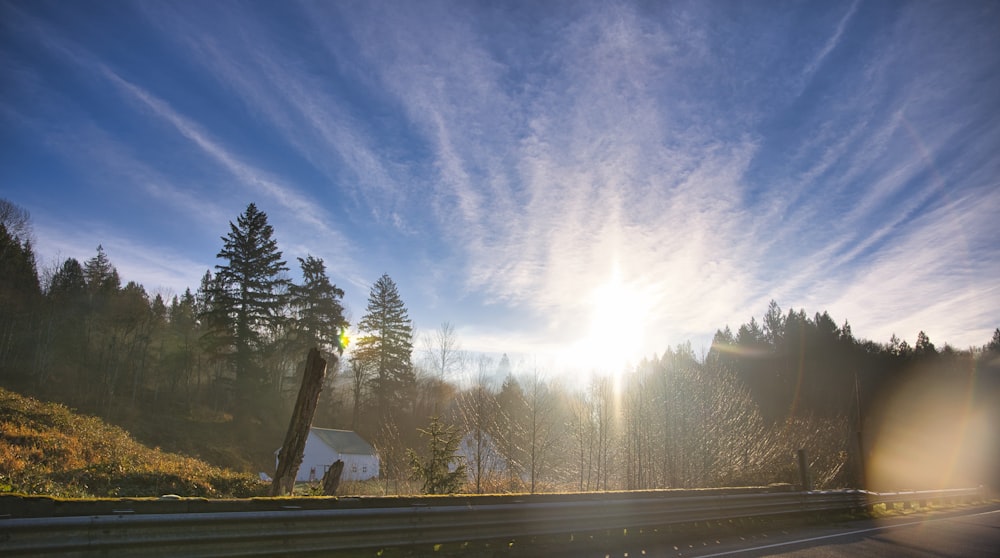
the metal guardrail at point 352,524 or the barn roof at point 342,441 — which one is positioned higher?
the metal guardrail at point 352,524

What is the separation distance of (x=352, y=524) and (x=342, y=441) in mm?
41835

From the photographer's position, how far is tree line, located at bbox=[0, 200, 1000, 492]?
1010 inches

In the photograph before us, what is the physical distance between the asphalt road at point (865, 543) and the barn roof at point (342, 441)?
3808 cm

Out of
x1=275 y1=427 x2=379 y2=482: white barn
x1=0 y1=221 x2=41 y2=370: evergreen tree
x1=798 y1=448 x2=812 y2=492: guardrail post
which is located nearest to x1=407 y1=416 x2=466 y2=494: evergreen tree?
x1=798 y1=448 x2=812 y2=492: guardrail post

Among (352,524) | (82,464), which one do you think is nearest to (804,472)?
(352,524)

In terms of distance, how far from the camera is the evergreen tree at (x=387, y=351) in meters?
51.8

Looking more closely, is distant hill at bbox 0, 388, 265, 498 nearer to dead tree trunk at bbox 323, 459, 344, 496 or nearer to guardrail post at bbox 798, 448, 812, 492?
dead tree trunk at bbox 323, 459, 344, 496

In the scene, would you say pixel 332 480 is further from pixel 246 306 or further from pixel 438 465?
pixel 246 306

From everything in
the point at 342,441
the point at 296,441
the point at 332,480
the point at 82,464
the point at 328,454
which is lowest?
the point at 328,454

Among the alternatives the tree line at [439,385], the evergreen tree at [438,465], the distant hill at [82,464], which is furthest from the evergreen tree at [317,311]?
the evergreen tree at [438,465]

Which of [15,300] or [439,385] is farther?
[439,385]

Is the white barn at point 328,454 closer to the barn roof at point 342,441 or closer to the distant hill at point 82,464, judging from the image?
the barn roof at point 342,441

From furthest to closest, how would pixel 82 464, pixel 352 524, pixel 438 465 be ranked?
pixel 82 464, pixel 438 465, pixel 352 524

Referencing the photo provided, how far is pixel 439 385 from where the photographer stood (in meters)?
50.2
